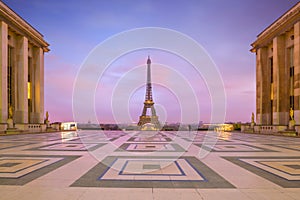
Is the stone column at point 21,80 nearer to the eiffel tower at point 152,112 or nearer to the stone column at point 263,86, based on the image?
the eiffel tower at point 152,112

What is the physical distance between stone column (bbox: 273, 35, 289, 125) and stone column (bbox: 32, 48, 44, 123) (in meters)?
38.2

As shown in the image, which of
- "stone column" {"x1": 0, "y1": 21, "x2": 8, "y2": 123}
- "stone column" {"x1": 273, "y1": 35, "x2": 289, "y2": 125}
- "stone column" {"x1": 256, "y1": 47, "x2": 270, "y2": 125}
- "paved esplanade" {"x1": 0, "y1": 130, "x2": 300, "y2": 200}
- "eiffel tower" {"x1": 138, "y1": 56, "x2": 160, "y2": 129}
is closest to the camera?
"paved esplanade" {"x1": 0, "y1": 130, "x2": 300, "y2": 200}

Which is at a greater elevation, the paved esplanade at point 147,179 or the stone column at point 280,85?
the stone column at point 280,85

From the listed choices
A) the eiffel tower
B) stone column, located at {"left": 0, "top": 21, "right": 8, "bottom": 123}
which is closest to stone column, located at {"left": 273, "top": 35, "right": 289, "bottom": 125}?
the eiffel tower

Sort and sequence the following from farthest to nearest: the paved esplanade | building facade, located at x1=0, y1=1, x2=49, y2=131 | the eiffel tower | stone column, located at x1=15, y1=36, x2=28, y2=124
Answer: the eiffel tower
stone column, located at x1=15, y1=36, x2=28, y2=124
building facade, located at x1=0, y1=1, x2=49, y2=131
the paved esplanade

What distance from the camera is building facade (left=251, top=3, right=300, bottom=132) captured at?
88.3ft

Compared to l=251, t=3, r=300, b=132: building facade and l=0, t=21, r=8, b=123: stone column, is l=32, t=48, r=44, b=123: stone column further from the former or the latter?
l=251, t=3, r=300, b=132: building facade

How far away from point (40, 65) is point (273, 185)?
41.6m

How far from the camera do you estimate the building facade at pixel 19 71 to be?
89.2 ft

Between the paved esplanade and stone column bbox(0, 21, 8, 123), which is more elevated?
stone column bbox(0, 21, 8, 123)

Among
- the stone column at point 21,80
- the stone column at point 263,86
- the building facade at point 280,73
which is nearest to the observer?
the building facade at point 280,73

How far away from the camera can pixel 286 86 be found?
30.8m

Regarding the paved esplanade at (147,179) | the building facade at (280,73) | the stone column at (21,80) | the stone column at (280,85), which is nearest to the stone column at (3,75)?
the stone column at (21,80)

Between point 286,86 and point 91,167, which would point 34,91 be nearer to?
point 91,167
